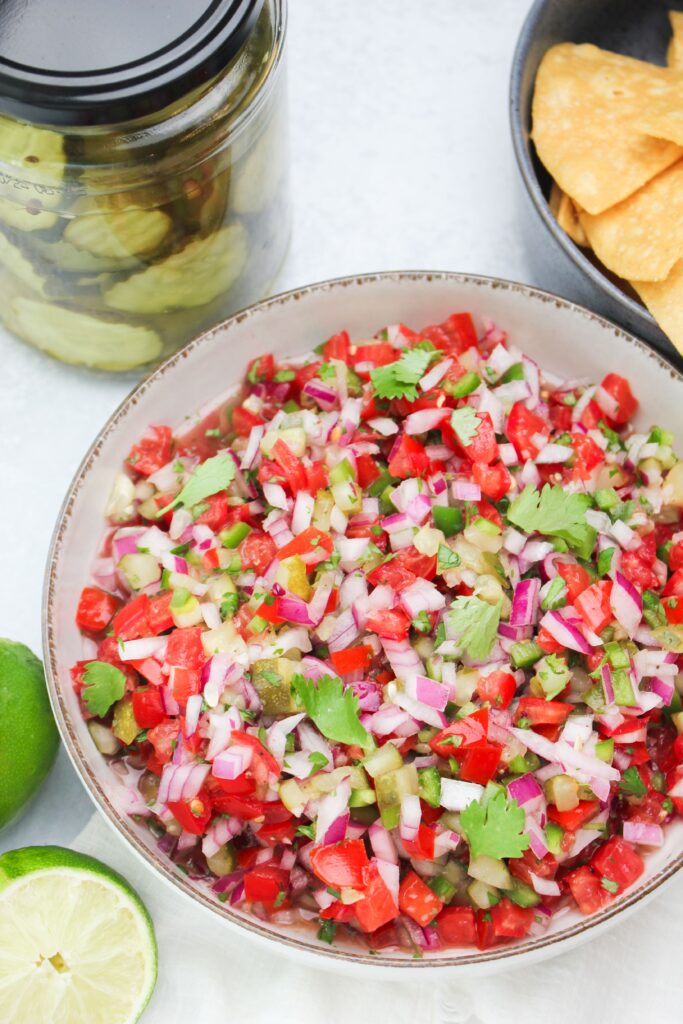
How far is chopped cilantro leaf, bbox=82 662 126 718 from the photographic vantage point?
1940mm

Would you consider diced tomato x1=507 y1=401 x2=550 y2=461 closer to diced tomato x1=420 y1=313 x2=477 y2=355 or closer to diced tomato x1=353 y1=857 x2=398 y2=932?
diced tomato x1=420 y1=313 x2=477 y2=355

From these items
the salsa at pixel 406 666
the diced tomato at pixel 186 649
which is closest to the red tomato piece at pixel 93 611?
the salsa at pixel 406 666

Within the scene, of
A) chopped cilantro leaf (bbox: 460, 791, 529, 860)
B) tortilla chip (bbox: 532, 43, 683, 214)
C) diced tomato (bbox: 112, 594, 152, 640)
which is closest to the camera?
chopped cilantro leaf (bbox: 460, 791, 529, 860)

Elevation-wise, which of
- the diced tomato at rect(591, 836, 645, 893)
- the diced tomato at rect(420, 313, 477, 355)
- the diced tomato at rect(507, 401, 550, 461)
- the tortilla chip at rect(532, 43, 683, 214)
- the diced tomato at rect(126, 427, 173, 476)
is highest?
the tortilla chip at rect(532, 43, 683, 214)

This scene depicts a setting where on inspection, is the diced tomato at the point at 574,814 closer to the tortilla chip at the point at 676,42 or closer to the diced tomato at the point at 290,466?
the diced tomato at the point at 290,466

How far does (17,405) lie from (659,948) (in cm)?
168

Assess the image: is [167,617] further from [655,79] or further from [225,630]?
[655,79]

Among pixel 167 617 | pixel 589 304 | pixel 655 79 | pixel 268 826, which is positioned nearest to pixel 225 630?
pixel 167 617

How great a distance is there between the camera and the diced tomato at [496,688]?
71.4 inches

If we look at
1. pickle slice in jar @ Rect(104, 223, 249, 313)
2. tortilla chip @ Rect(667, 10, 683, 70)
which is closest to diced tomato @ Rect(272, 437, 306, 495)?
pickle slice in jar @ Rect(104, 223, 249, 313)

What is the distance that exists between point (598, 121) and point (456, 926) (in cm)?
152

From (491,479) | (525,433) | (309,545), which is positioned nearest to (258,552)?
(309,545)

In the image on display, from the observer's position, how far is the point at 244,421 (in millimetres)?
2146

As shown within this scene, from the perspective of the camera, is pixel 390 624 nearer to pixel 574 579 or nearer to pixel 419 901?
pixel 574 579
